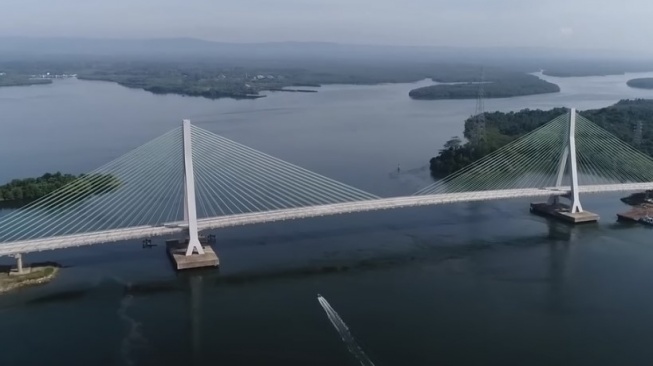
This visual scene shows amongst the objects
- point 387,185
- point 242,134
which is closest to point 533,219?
point 387,185

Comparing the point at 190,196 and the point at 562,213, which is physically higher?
the point at 190,196

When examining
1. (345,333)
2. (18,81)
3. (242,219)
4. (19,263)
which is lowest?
(345,333)

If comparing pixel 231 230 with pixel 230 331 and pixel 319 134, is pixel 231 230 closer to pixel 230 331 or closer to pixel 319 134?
pixel 230 331

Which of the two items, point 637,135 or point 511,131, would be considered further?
point 511,131

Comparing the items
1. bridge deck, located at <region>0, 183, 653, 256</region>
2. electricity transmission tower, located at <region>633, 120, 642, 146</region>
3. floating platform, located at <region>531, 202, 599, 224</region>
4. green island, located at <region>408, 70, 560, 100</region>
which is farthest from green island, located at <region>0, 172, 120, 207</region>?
green island, located at <region>408, 70, 560, 100</region>

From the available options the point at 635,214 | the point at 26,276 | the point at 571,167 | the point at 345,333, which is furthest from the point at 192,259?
the point at 635,214

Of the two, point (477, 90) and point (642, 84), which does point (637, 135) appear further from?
point (642, 84)
